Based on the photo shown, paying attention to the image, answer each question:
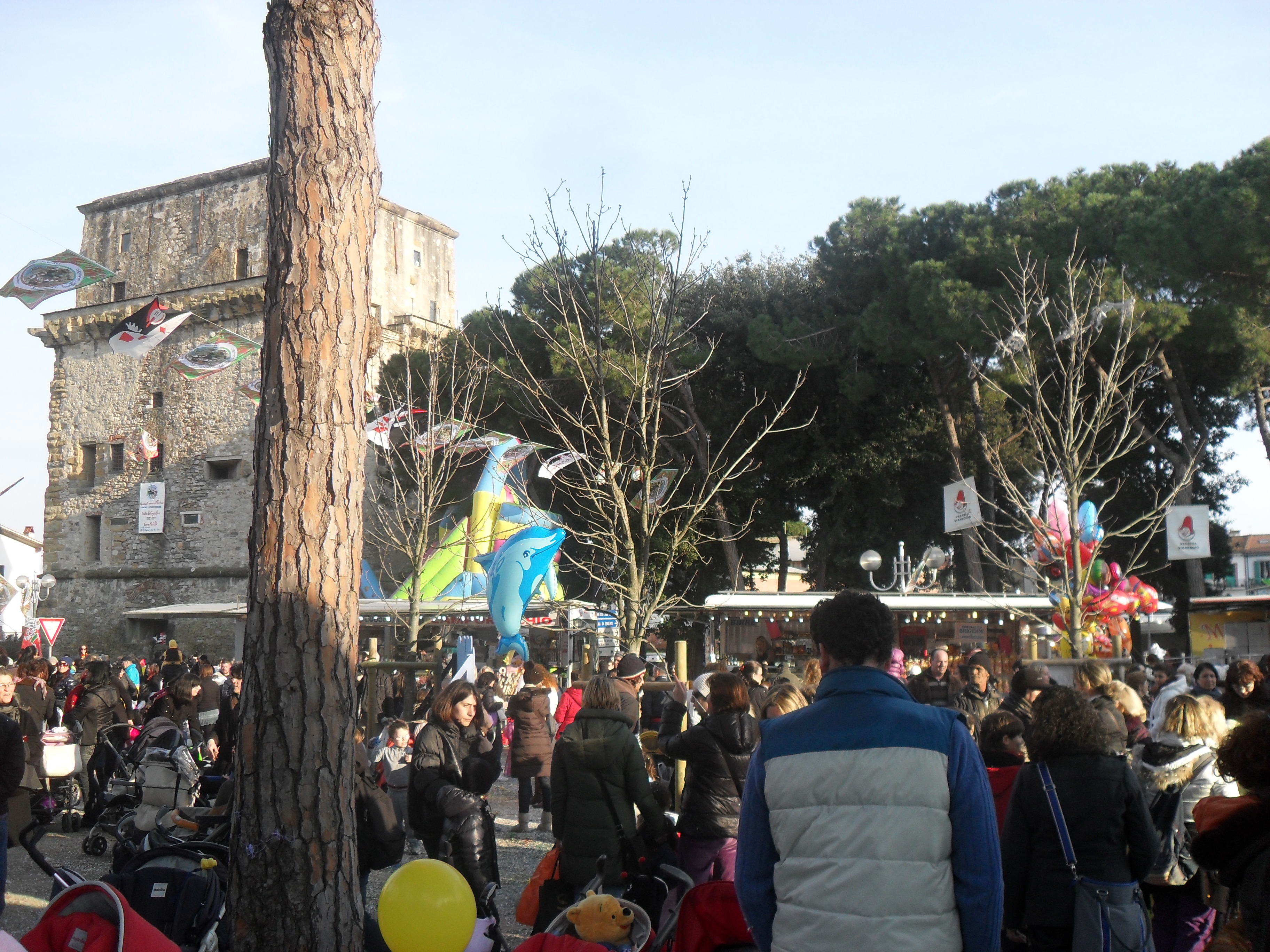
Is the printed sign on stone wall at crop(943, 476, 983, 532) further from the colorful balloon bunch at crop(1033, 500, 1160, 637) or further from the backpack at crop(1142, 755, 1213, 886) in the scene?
the backpack at crop(1142, 755, 1213, 886)

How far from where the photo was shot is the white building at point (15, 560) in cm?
3547

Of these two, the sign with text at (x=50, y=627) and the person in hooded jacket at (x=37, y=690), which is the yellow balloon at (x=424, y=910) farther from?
the sign with text at (x=50, y=627)

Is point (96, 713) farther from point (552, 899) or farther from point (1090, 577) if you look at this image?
point (1090, 577)

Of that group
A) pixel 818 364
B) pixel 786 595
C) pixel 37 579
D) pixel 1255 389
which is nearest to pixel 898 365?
pixel 818 364

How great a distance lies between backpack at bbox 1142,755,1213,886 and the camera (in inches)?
170

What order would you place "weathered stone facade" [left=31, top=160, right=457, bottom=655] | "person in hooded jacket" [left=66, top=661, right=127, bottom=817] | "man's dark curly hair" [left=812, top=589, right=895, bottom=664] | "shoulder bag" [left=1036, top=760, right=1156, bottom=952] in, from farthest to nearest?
"weathered stone facade" [left=31, top=160, right=457, bottom=655], "person in hooded jacket" [left=66, top=661, right=127, bottom=817], "shoulder bag" [left=1036, top=760, right=1156, bottom=952], "man's dark curly hair" [left=812, top=589, right=895, bottom=664]

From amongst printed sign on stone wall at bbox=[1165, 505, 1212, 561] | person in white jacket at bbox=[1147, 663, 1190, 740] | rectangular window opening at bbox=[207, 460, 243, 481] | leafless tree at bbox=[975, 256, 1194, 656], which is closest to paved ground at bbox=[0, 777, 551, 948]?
person in white jacket at bbox=[1147, 663, 1190, 740]

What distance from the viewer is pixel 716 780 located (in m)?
4.93

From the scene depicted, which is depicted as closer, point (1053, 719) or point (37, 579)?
point (1053, 719)

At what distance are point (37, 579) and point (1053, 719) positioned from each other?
38538 mm

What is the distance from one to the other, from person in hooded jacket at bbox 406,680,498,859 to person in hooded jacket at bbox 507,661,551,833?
382 centimetres

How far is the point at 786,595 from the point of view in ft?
61.5

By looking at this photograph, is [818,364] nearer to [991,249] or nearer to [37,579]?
[991,249]

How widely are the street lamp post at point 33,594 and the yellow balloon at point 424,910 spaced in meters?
28.5
